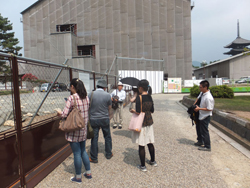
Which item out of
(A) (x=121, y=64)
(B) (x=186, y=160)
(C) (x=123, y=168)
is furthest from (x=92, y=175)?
(A) (x=121, y=64)

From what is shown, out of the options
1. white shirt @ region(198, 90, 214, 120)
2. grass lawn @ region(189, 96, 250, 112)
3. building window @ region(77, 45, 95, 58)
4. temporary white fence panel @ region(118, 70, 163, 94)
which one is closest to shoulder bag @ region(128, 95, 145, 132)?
white shirt @ region(198, 90, 214, 120)

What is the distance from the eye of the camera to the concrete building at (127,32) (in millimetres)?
30359

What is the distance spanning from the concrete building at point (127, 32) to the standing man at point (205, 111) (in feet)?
83.9

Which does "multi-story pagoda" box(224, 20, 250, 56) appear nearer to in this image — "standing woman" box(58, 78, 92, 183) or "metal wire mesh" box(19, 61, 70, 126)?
"metal wire mesh" box(19, 61, 70, 126)

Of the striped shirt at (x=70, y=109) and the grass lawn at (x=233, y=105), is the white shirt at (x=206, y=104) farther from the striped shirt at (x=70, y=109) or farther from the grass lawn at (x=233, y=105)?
the grass lawn at (x=233, y=105)

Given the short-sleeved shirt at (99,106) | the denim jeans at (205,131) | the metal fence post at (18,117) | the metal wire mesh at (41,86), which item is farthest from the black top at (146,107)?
the metal fence post at (18,117)

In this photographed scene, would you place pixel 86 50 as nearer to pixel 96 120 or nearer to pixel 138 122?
pixel 96 120

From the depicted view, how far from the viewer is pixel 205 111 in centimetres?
471

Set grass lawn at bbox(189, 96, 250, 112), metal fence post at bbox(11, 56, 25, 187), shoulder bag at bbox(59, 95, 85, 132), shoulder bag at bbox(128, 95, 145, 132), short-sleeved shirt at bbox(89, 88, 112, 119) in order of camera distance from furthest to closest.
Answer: grass lawn at bbox(189, 96, 250, 112)
short-sleeved shirt at bbox(89, 88, 112, 119)
shoulder bag at bbox(128, 95, 145, 132)
shoulder bag at bbox(59, 95, 85, 132)
metal fence post at bbox(11, 56, 25, 187)

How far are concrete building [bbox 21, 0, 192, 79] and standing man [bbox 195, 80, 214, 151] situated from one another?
25563 millimetres

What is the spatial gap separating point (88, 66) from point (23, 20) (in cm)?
1415

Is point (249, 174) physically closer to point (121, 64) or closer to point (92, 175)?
point (92, 175)

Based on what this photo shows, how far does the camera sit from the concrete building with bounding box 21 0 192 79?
1195 inches

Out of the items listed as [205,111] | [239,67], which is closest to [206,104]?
[205,111]
